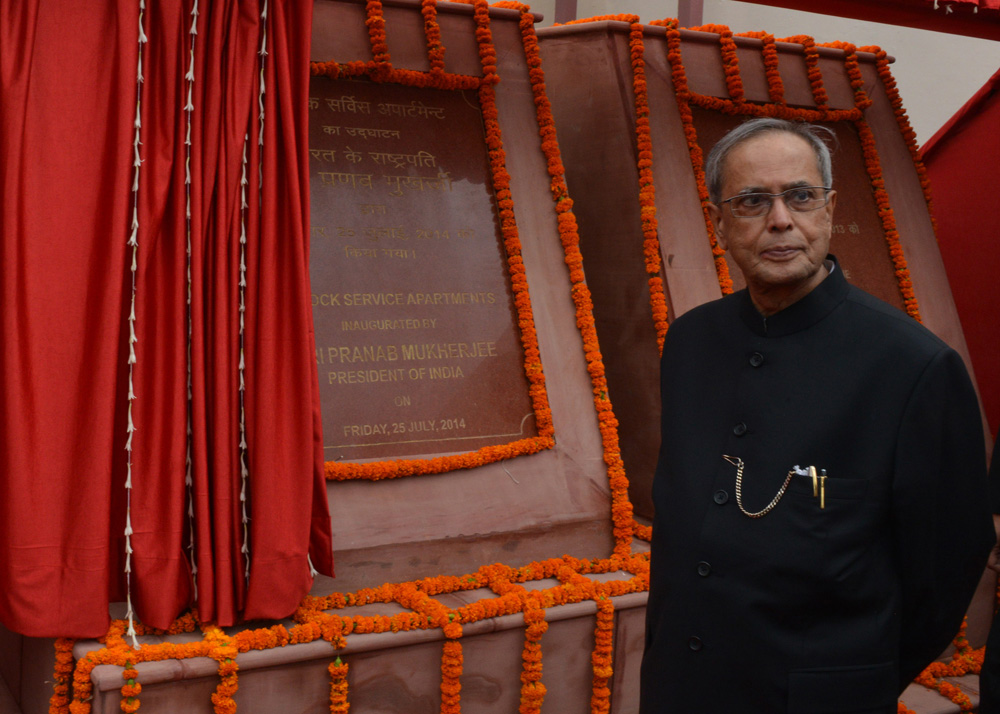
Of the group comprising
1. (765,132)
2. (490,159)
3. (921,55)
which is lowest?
(765,132)

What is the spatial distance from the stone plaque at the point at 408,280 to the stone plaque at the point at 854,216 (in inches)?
45.3

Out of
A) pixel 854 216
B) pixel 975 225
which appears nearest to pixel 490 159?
pixel 854 216

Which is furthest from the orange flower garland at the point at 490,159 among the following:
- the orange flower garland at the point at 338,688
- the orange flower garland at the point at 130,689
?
the orange flower garland at the point at 130,689

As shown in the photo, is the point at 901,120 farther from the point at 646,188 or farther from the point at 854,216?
the point at 646,188

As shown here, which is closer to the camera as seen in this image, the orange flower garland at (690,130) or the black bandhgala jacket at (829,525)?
A: the black bandhgala jacket at (829,525)

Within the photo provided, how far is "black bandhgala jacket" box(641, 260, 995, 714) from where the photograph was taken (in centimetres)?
155

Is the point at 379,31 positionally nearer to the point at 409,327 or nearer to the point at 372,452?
the point at 409,327

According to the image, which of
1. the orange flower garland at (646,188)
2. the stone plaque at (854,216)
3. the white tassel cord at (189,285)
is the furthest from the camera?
the stone plaque at (854,216)

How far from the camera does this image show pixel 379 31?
324 centimetres

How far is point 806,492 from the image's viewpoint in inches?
62.1

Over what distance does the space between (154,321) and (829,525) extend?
1740 millimetres

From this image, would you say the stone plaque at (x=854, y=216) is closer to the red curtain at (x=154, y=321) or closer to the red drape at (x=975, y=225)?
the red drape at (x=975, y=225)

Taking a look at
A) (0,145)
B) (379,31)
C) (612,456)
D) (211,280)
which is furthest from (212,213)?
(612,456)

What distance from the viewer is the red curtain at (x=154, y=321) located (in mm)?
2230
